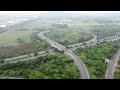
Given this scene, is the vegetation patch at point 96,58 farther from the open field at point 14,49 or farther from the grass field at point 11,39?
the grass field at point 11,39

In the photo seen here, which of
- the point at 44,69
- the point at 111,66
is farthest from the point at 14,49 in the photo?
the point at 111,66

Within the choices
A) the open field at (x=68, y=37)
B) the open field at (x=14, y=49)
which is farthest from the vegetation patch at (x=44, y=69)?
the open field at (x=68, y=37)

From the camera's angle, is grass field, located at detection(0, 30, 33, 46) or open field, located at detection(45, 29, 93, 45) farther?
open field, located at detection(45, 29, 93, 45)

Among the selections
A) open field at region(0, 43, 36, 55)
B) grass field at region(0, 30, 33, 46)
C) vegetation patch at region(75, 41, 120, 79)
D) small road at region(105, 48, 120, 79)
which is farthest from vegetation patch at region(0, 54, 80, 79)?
grass field at region(0, 30, 33, 46)

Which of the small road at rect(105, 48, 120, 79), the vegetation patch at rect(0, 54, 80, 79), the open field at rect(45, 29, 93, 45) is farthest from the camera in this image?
the open field at rect(45, 29, 93, 45)

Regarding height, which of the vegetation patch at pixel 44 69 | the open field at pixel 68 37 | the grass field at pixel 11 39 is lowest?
the grass field at pixel 11 39

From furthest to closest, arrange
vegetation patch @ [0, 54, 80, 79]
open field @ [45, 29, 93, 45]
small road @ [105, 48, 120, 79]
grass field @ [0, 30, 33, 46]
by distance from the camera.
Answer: open field @ [45, 29, 93, 45] < grass field @ [0, 30, 33, 46] < small road @ [105, 48, 120, 79] < vegetation patch @ [0, 54, 80, 79]

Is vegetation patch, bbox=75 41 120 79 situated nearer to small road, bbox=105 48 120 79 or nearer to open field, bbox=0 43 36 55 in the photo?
small road, bbox=105 48 120 79

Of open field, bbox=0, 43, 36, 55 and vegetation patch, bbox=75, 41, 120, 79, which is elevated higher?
vegetation patch, bbox=75, 41, 120, 79
